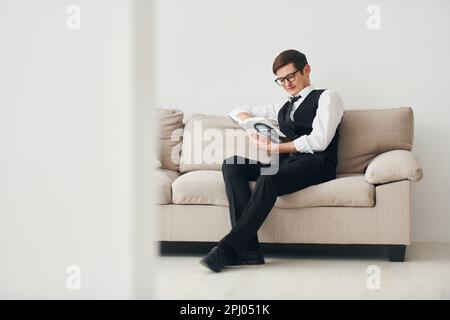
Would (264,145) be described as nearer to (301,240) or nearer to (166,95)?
(301,240)

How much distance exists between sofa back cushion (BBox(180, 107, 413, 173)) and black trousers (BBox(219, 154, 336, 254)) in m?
0.29

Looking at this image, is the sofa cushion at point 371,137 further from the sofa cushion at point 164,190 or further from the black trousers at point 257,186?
the sofa cushion at point 164,190

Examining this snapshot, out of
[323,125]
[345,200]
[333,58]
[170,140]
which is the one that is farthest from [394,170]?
[170,140]

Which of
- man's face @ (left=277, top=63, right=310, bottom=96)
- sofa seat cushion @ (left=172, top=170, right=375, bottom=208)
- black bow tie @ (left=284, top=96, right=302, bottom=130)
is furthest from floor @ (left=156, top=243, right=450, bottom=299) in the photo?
man's face @ (left=277, top=63, right=310, bottom=96)

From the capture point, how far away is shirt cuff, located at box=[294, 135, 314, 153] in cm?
318

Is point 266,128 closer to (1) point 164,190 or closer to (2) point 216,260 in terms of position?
A: (1) point 164,190

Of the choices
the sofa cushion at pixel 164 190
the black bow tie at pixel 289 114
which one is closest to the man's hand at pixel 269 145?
the black bow tie at pixel 289 114

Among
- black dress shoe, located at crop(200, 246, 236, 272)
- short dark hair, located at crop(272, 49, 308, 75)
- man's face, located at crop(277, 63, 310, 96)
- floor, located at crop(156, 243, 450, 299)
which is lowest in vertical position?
floor, located at crop(156, 243, 450, 299)

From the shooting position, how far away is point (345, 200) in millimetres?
3070

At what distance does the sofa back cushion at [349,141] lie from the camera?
3.46 meters

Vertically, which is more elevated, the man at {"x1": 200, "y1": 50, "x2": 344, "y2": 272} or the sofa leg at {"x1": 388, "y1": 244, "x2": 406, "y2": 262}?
the man at {"x1": 200, "y1": 50, "x2": 344, "y2": 272}

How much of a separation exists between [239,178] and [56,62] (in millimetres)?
2422

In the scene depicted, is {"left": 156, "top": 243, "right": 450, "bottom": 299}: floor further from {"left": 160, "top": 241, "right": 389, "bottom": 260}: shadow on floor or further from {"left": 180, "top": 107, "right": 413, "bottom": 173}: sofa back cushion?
{"left": 180, "top": 107, "right": 413, "bottom": 173}: sofa back cushion

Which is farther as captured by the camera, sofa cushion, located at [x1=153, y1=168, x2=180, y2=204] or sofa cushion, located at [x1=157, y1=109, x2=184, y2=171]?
sofa cushion, located at [x1=157, y1=109, x2=184, y2=171]
